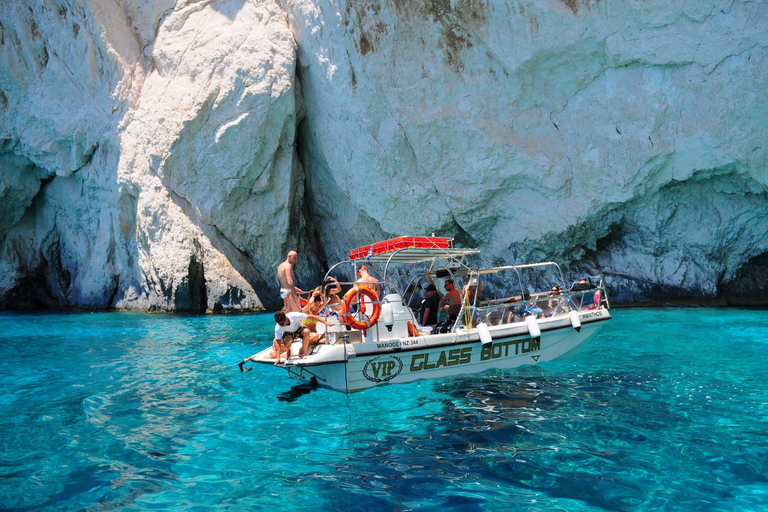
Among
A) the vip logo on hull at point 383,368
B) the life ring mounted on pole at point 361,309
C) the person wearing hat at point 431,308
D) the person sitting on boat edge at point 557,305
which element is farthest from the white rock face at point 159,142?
the vip logo on hull at point 383,368

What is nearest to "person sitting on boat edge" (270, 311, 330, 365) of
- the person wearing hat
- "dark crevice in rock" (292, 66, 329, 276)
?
→ the person wearing hat

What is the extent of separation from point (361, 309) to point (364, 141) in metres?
12.8

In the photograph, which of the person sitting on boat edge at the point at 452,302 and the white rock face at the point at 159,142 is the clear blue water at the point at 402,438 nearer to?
the person sitting on boat edge at the point at 452,302

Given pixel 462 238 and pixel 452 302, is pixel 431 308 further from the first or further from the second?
pixel 462 238

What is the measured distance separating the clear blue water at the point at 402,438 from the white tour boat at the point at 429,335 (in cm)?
33

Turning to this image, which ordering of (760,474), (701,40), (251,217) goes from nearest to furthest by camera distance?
(760,474)
(701,40)
(251,217)

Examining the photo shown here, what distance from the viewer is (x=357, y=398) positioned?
8.06 m

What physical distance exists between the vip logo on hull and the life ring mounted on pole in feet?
1.80

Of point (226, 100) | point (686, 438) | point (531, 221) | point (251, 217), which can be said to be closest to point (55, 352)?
point (251, 217)

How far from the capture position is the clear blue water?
4.82 m

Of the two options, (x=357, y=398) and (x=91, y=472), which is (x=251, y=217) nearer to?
(x=357, y=398)

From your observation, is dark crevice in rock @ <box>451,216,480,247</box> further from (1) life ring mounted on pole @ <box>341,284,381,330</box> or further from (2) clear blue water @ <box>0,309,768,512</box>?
(1) life ring mounted on pole @ <box>341,284,381,330</box>

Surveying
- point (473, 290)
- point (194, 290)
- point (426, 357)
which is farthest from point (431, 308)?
point (194, 290)

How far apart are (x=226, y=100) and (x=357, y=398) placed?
1575cm
